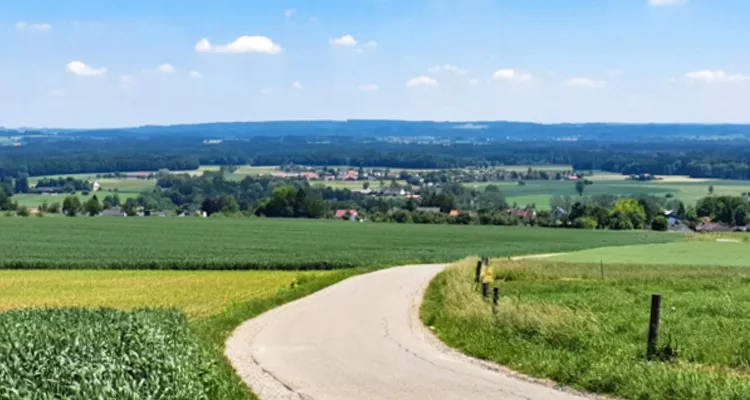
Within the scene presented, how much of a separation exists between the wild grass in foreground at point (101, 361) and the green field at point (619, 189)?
113301 mm

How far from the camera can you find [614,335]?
1648cm

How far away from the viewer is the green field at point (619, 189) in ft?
461

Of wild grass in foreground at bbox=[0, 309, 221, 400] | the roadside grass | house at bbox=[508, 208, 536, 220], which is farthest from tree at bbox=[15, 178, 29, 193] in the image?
wild grass in foreground at bbox=[0, 309, 221, 400]

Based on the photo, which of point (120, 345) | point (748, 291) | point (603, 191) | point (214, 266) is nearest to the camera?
point (120, 345)

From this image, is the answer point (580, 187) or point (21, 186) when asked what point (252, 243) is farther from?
point (580, 187)

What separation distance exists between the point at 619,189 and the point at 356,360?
5752 inches

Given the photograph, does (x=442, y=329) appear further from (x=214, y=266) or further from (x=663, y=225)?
Result: (x=663, y=225)

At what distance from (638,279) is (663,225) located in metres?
65.0

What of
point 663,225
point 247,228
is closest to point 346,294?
point 247,228

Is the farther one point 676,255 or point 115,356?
point 676,255

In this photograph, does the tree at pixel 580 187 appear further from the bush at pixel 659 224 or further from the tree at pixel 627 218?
the bush at pixel 659 224

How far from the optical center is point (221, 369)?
45.6ft

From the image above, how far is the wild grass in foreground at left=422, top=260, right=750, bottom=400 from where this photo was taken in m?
12.4

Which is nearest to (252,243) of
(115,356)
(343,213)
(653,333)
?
(653,333)
